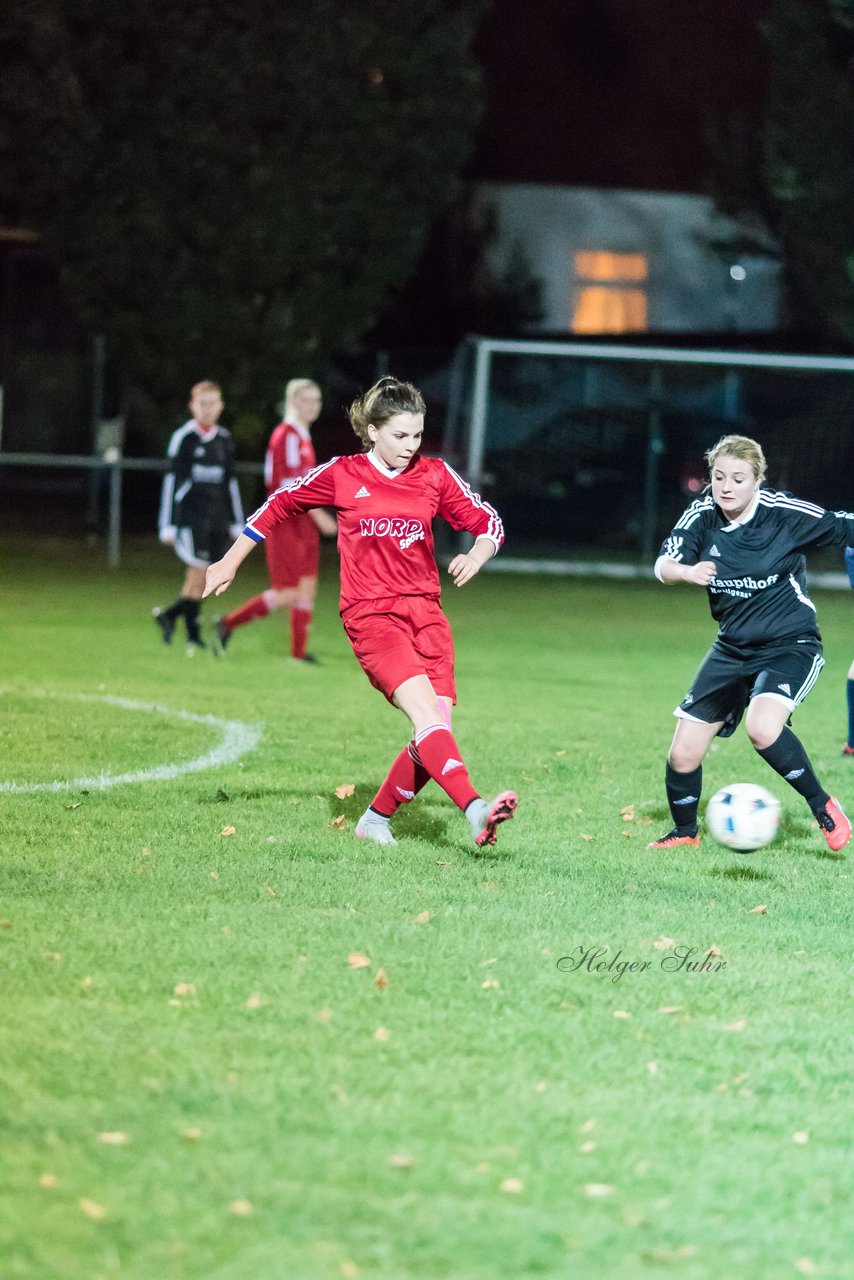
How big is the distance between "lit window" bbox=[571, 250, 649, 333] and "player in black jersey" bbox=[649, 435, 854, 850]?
86.5 feet

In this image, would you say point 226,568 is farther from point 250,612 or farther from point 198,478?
point 198,478

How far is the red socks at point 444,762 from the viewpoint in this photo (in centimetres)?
612

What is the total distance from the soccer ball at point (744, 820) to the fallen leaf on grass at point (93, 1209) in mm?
3460

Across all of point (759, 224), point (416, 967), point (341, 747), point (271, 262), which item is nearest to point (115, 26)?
point (271, 262)

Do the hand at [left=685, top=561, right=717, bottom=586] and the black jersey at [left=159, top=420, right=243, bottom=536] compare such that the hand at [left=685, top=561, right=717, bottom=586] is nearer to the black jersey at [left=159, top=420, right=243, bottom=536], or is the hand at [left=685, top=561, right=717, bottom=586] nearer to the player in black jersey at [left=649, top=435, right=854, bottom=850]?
the player in black jersey at [left=649, top=435, right=854, bottom=850]

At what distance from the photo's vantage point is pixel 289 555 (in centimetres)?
1170

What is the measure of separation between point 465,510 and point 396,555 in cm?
33

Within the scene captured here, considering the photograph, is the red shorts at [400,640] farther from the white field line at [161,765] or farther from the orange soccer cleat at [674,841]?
the white field line at [161,765]

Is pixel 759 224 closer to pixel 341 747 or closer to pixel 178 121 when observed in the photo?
pixel 178 121

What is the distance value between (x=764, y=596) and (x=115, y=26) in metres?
18.2

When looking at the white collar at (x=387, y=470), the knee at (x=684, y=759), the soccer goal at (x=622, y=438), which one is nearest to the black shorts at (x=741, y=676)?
the knee at (x=684, y=759)

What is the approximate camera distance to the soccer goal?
69.9ft

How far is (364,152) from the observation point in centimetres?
2305

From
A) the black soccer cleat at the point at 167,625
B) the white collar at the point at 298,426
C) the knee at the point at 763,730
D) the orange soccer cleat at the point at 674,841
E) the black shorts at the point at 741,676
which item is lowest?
the orange soccer cleat at the point at 674,841
